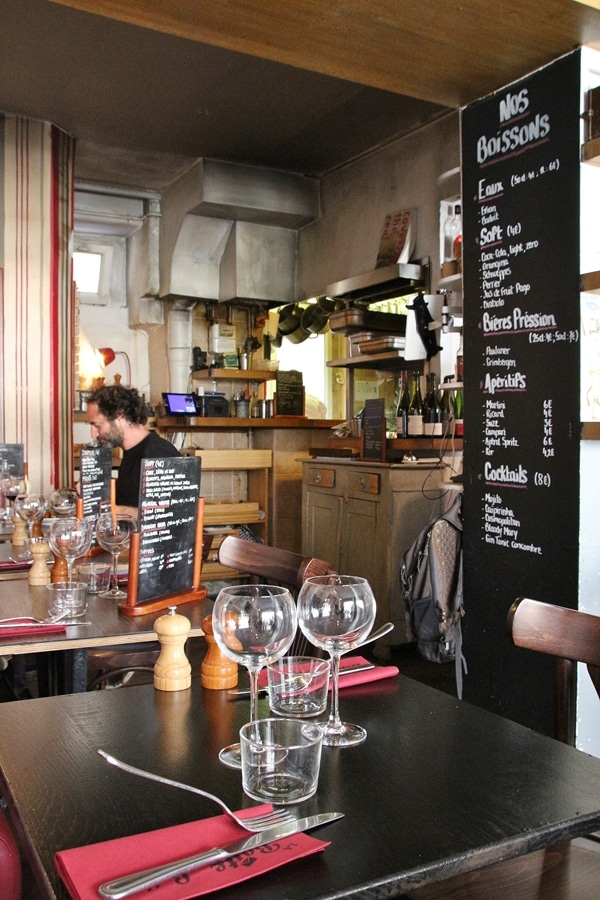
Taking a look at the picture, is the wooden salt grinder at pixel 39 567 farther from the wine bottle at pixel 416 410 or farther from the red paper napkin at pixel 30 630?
the wine bottle at pixel 416 410

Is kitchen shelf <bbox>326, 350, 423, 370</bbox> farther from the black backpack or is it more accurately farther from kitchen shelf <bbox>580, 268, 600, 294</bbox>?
kitchen shelf <bbox>580, 268, 600, 294</bbox>

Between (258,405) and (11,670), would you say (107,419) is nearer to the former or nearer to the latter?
(11,670)

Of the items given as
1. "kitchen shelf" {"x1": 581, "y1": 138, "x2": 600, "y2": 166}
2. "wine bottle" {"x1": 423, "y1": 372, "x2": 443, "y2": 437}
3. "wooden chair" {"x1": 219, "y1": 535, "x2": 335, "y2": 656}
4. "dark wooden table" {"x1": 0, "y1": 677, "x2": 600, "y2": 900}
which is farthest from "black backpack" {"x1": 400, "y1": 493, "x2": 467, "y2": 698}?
"dark wooden table" {"x1": 0, "y1": 677, "x2": 600, "y2": 900}

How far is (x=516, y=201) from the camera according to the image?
3094 mm

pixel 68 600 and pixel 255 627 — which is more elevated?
pixel 255 627

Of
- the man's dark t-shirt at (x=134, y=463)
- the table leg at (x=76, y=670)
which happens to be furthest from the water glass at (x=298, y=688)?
the man's dark t-shirt at (x=134, y=463)

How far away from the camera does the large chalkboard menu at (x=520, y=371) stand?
2.88m

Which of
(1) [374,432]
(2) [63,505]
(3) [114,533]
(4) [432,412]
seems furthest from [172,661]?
(4) [432,412]

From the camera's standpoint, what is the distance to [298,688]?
1252 millimetres

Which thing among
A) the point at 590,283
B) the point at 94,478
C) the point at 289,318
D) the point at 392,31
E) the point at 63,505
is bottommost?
the point at 63,505

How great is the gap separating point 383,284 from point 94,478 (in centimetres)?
344

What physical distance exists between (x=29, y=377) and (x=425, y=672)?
3550mm

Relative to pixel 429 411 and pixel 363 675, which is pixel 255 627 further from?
pixel 429 411

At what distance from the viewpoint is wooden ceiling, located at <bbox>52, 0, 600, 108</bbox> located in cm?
269
